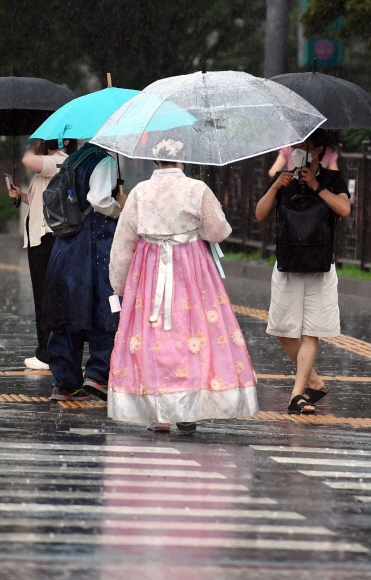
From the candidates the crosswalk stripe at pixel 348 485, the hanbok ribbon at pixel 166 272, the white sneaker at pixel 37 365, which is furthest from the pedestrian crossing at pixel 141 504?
the white sneaker at pixel 37 365

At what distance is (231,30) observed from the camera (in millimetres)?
29500

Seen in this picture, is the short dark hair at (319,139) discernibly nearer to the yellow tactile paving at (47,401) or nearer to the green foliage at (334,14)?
the yellow tactile paving at (47,401)

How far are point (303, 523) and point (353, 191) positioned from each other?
43.4ft

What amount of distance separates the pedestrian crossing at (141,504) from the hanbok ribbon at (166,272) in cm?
80

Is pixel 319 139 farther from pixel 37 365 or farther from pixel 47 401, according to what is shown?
pixel 37 365

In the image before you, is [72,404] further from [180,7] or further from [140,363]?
[180,7]

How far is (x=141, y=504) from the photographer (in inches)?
243

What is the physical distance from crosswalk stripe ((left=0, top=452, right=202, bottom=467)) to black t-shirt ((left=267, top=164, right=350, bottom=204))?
2313 mm

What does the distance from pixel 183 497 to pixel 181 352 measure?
1.75 meters

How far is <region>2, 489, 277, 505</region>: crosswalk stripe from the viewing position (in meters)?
6.26

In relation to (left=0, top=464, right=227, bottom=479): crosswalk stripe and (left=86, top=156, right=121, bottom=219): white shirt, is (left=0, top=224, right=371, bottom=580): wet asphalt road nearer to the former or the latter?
(left=0, top=464, right=227, bottom=479): crosswalk stripe

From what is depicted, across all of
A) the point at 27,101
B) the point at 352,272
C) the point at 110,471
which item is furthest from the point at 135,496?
the point at 352,272

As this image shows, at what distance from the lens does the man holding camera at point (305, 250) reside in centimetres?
891

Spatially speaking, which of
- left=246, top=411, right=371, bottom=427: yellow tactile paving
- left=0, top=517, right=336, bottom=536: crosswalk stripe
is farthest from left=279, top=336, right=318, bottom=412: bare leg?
left=0, top=517, right=336, bottom=536: crosswalk stripe
